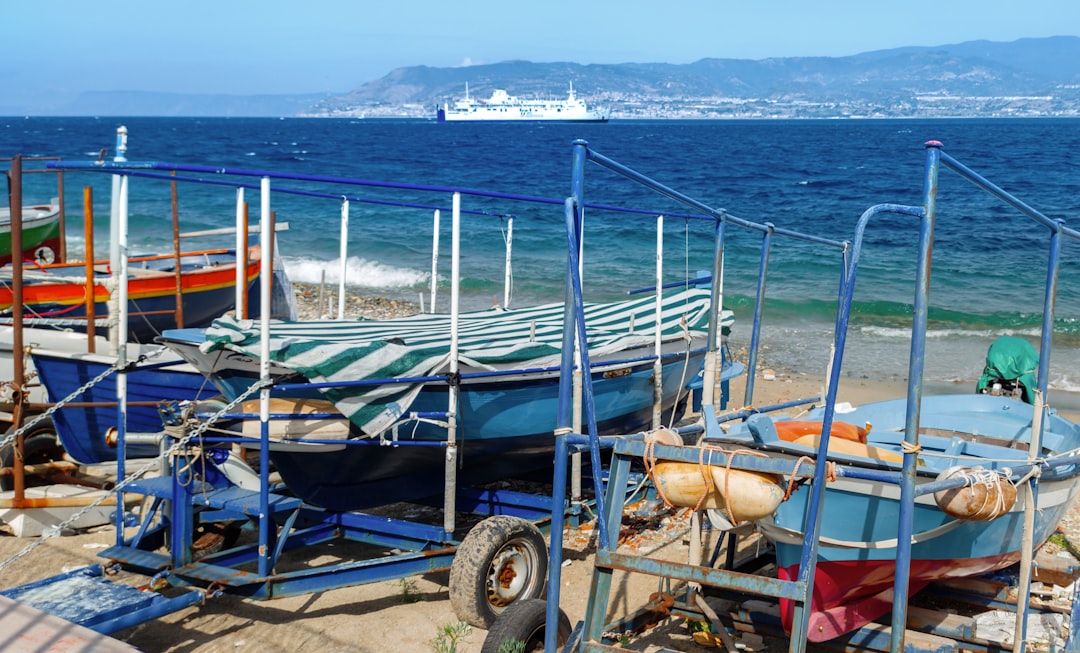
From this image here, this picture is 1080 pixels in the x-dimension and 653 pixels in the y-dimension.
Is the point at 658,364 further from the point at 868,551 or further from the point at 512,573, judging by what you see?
the point at 868,551

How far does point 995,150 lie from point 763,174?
1789 centimetres

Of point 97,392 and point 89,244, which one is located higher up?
point 89,244

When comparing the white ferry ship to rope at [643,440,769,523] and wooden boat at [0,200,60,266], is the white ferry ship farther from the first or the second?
rope at [643,440,769,523]

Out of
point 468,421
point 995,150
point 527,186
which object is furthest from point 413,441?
point 995,150

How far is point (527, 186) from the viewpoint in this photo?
4369cm

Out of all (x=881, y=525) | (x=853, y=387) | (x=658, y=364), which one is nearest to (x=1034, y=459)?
(x=881, y=525)

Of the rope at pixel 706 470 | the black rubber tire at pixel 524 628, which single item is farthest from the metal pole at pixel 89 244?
the rope at pixel 706 470

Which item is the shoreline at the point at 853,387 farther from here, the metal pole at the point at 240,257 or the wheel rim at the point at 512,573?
the wheel rim at the point at 512,573

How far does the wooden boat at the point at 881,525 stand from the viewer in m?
5.20

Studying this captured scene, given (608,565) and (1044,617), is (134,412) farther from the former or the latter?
(1044,617)

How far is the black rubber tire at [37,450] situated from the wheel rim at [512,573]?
4645 mm

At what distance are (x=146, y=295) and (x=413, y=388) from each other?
277 inches

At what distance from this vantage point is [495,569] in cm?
634

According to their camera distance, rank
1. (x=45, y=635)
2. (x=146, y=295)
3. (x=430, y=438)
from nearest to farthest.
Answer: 1. (x=45, y=635)
2. (x=430, y=438)
3. (x=146, y=295)
